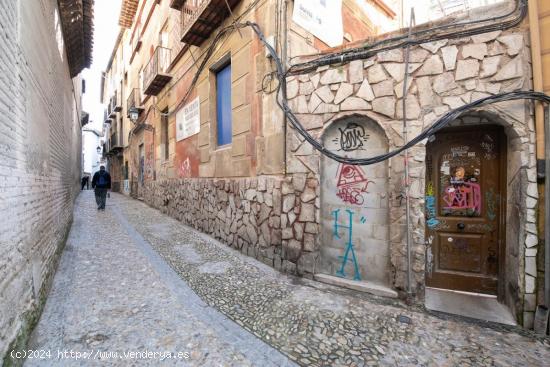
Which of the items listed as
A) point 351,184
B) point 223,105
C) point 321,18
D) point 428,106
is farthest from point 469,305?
point 223,105

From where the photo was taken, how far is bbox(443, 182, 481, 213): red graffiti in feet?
11.2

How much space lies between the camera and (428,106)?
3.14 meters

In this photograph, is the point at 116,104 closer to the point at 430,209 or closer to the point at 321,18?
the point at 321,18

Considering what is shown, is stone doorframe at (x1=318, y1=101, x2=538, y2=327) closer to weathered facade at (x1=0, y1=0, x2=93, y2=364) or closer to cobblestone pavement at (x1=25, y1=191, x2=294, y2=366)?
cobblestone pavement at (x1=25, y1=191, x2=294, y2=366)

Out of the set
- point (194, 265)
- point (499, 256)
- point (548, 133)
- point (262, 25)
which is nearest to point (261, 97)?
point (262, 25)

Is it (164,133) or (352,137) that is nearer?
(352,137)

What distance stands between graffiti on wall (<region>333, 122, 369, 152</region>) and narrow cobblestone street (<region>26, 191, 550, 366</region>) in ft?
6.53

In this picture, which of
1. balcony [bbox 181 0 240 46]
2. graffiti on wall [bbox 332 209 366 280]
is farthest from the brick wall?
graffiti on wall [bbox 332 209 366 280]

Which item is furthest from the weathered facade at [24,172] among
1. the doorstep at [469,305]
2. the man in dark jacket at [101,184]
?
the man in dark jacket at [101,184]

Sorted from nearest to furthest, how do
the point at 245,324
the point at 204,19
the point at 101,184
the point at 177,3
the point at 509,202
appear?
1. the point at 245,324
2. the point at 509,202
3. the point at 204,19
4. the point at 177,3
5. the point at 101,184

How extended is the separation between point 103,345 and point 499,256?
4497mm

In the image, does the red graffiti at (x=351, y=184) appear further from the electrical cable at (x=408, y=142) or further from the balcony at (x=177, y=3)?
the balcony at (x=177, y=3)

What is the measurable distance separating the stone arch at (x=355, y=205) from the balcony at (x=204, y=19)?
386 cm

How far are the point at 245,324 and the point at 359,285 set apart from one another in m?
1.66
